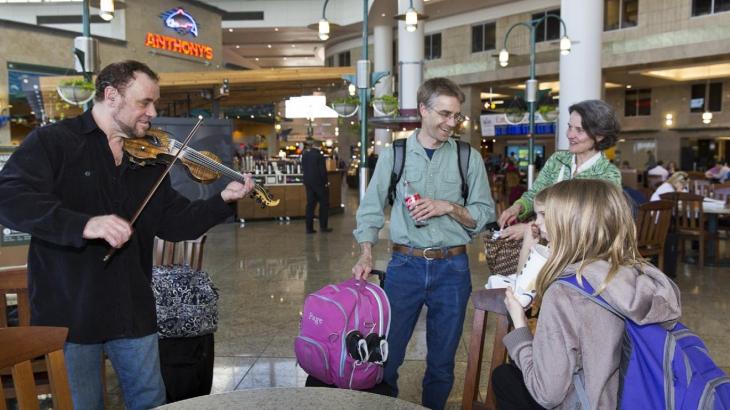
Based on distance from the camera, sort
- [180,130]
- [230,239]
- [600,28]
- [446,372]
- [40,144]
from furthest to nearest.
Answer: [600,28] → [180,130] → [230,239] → [446,372] → [40,144]

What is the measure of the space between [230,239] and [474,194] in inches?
309

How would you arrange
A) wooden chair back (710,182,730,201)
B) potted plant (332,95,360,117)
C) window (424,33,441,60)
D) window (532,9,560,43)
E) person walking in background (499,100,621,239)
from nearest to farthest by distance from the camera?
person walking in background (499,100,621,239), wooden chair back (710,182,730,201), potted plant (332,95,360,117), window (532,9,560,43), window (424,33,441,60)

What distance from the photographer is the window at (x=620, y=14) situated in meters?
21.1

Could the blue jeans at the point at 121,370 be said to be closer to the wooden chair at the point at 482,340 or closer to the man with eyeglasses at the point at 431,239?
the man with eyeglasses at the point at 431,239

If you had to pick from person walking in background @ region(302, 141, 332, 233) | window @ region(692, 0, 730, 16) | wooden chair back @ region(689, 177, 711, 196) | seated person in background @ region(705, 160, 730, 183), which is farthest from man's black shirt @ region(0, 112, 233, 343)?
window @ region(692, 0, 730, 16)

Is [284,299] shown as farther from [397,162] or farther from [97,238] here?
[97,238]

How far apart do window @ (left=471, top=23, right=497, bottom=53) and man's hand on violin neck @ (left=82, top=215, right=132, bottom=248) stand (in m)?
23.7

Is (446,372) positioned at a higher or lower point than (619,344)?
lower

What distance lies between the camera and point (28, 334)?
1663 mm

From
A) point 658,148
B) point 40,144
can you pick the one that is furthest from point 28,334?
point 658,148

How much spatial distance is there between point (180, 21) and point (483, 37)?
1191cm

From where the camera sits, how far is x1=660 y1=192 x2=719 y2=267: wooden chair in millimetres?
7637

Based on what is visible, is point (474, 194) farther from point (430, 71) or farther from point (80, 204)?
point (430, 71)

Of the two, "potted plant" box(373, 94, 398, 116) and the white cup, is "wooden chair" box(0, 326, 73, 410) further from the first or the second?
"potted plant" box(373, 94, 398, 116)
